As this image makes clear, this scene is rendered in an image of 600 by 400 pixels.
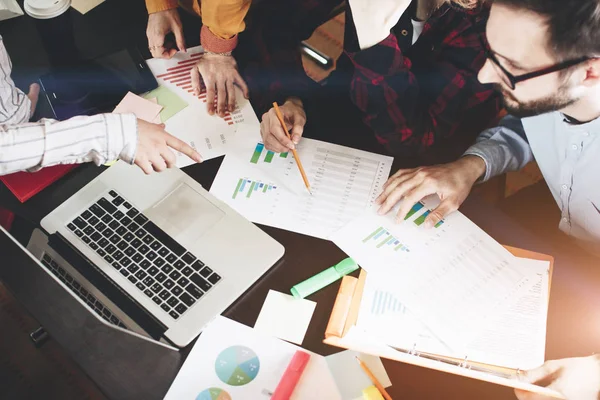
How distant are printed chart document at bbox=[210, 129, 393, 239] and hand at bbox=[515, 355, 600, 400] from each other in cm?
44

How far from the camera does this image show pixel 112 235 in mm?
1113

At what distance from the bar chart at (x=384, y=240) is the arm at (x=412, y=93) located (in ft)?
0.69

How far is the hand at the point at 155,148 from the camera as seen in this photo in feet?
3.66

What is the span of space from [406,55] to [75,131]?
2.59 feet

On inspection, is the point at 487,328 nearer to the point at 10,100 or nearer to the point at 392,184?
the point at 392,184

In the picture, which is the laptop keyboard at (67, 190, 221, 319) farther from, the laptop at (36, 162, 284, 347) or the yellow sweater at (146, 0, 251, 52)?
the yellow sweater at (146, 0, 251, 52)

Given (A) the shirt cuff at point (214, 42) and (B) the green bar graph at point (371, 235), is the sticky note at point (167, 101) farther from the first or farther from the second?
(B) the green bar graph at point (371, 235)

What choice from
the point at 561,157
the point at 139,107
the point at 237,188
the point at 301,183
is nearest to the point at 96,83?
the point at 139,107

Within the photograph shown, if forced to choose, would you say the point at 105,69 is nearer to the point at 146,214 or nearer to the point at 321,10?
the point at 146,214

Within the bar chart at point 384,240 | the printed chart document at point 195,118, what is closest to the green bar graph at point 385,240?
the bar chart at point 384,240

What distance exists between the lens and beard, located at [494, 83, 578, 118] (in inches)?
41.7

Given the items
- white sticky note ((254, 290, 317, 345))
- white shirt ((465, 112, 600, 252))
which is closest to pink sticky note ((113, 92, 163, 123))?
white sticky note ((254, 290, 317, 345))

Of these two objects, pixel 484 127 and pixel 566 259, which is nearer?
pixel 566 259

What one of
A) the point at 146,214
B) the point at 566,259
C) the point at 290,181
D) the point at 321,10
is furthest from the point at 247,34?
the point at 566,259
